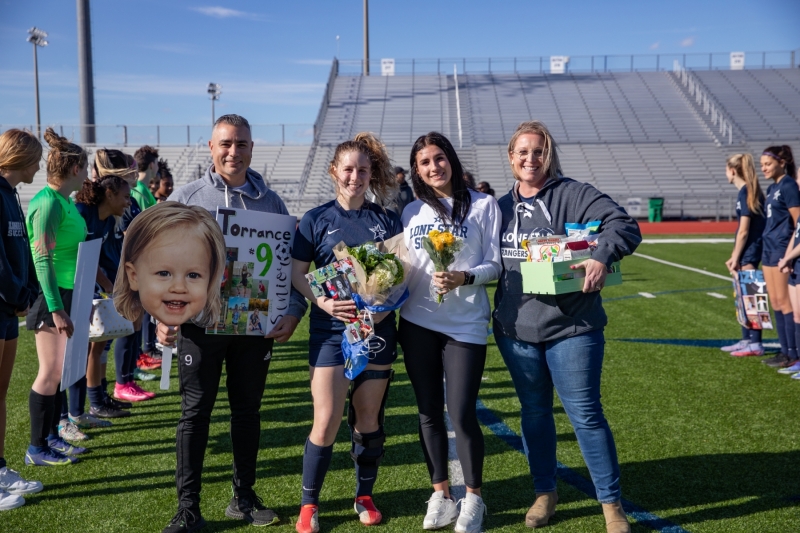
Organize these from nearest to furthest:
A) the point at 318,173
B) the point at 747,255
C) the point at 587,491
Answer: the point at 587,491 → the point at 747,255 → the point at 318,173

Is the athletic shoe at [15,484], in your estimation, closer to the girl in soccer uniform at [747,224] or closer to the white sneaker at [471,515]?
the white sneaker at [471,515]

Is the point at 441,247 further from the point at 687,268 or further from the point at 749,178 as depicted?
the point at 687,268

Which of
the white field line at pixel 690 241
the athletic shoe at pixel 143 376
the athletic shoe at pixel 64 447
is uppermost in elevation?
the white field line at pixel 690 241

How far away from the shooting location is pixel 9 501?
3689 millimetres

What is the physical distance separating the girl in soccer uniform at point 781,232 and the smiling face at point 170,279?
5.91 meters

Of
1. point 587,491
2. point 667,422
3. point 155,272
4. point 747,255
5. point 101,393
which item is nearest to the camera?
point 155,272

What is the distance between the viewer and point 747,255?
711 centimetres

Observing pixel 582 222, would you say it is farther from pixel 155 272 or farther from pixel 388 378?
pixel 155 272

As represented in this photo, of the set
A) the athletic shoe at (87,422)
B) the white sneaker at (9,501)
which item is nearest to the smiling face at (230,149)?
the white sneaker at (9,501)

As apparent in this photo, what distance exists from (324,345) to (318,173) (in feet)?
95.1

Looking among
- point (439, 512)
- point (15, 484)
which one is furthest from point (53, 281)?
point (439, 512)

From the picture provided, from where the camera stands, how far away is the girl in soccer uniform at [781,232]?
6449mm

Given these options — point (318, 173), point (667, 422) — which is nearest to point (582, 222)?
point (667, 422)

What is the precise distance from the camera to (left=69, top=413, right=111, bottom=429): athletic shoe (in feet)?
16.5
